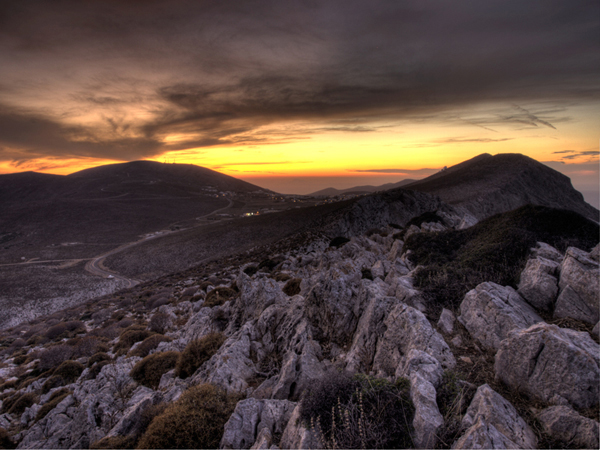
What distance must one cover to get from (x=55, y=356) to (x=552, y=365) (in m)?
26.8

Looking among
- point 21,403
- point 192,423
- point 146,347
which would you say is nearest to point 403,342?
point 192,423

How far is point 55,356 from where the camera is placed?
18922 millimetres

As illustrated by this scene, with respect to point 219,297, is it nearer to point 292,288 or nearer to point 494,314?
point 292,288

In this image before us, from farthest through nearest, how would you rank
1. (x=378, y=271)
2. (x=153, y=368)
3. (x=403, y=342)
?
(x=378, y=271), (x=153, y=368), (x=403, y=342)

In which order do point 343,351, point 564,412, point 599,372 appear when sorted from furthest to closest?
point 343,351 → point 599,372 → point 564,412

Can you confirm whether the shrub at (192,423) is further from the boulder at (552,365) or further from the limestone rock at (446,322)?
the boulder at (552,365)

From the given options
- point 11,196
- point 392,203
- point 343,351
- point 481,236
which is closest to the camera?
point 343,351

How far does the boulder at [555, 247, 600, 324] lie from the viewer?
7277mm

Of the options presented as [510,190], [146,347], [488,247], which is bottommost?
[146,347]

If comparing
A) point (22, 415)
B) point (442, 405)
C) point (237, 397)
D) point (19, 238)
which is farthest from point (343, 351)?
point (19, 238)

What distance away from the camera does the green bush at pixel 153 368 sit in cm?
1302

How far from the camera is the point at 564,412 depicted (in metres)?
4.79

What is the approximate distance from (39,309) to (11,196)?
7860 inches

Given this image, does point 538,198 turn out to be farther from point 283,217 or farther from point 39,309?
point 39,309
